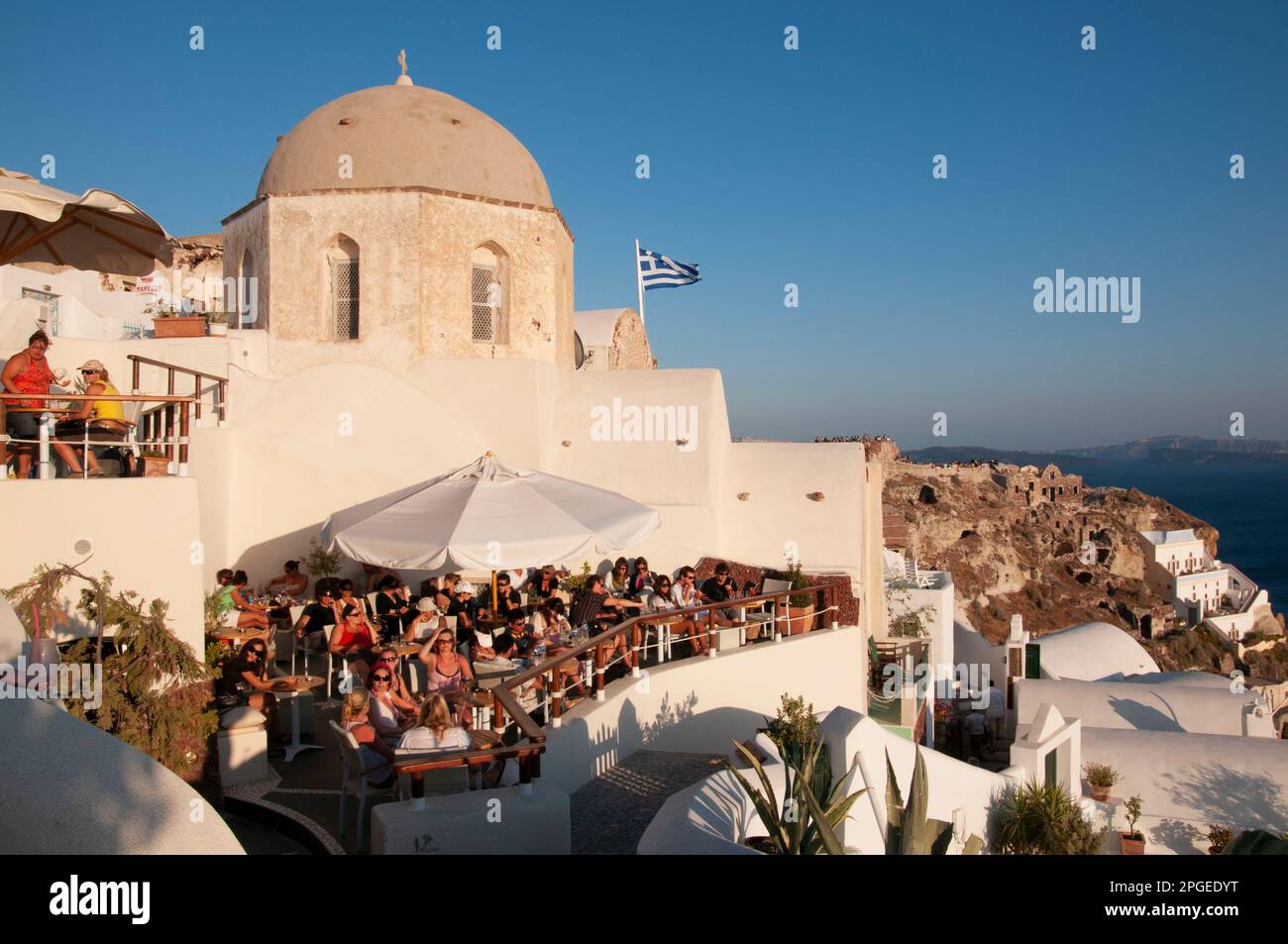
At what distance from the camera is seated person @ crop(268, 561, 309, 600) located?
1311 centimetres

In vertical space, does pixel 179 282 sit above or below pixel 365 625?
above

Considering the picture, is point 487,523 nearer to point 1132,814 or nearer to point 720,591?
point 720,591

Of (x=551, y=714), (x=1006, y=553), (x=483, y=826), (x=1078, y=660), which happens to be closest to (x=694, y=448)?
(x=551, y=714)

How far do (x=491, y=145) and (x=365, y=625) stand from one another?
9.55 metres

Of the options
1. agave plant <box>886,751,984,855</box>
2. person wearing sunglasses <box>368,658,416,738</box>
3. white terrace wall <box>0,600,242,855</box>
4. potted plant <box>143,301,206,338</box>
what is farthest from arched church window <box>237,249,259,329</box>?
agave plant <box>886,751,984,855</box>

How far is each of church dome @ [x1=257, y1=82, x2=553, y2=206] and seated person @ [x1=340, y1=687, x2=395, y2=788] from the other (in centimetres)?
1029

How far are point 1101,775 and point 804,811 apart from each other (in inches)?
389

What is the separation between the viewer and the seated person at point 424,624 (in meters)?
10.5

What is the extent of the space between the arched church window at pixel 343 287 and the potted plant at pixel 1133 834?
45.9 ft

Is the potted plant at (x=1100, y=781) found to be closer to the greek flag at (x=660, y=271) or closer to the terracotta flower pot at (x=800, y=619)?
the terracotta flower pot at (x=800, y=619)
